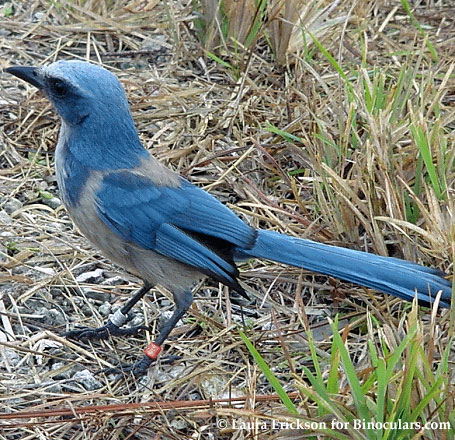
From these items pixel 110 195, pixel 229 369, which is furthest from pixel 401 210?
pixel 110 195

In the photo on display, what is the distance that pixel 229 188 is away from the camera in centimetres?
489

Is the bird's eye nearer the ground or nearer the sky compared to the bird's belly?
nearer the sky

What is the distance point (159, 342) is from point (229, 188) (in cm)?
125

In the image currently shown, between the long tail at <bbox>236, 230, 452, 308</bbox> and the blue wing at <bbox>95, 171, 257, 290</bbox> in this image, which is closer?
the long tail at <bbox>236, 230, 452, 308</bbox>

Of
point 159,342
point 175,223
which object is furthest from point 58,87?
point 159,342

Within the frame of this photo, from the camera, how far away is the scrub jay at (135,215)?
3.90m

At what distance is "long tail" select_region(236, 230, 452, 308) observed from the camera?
3664 millimetres

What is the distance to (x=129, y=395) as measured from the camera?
3.70 m

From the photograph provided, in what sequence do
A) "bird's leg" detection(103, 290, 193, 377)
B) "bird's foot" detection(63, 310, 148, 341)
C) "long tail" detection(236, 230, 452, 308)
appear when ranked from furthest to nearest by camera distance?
1. "bird's foot" detection(63, 310, 148, 341)
2. "bird's leg" detection(103, 290, 193, 377)
3. "long tail" detection(236, 230, 452, 308)

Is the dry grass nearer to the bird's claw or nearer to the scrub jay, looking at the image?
the bird's claw

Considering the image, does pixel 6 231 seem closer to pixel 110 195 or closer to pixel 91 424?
pixel 110 195

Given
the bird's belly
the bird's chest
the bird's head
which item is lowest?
the bird's belly

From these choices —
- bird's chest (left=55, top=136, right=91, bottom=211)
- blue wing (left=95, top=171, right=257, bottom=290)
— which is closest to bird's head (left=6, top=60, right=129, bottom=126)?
bird's chest (left=55, top=136, right=91, bottom=211)

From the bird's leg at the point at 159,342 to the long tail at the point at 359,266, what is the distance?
33cm
